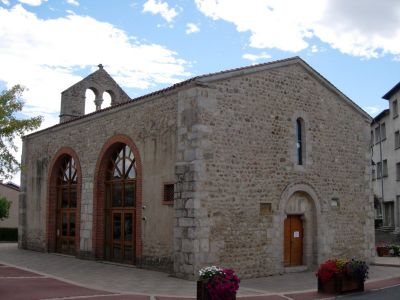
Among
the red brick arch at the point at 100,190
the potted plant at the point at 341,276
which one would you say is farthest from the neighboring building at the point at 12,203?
the potted plant at the point at 341,276

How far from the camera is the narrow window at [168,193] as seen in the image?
1537 centimetres

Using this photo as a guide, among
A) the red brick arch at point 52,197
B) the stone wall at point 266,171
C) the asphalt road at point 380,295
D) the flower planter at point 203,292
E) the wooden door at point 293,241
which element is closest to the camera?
the flower planter at point 203,292

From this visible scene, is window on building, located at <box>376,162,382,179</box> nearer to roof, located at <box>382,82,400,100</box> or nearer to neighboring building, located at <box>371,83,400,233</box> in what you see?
neighboring building, located at <box>371,83,400,233</box>

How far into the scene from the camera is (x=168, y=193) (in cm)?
1552

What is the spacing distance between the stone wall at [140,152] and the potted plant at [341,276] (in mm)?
4663

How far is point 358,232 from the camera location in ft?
61.4

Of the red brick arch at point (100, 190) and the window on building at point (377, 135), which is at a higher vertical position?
the window on building at point (377, 135)

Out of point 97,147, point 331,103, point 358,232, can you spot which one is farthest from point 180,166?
point 358,232

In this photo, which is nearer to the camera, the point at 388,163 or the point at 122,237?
the point at 122,237

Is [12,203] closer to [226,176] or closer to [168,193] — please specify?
[168,193]

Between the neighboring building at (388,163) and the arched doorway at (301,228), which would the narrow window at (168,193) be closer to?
the arched doorway at (301,228)

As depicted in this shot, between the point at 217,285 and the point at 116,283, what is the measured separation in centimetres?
447

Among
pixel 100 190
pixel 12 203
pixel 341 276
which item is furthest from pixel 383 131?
pixel 12 203

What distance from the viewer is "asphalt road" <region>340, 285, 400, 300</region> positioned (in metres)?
11.8
